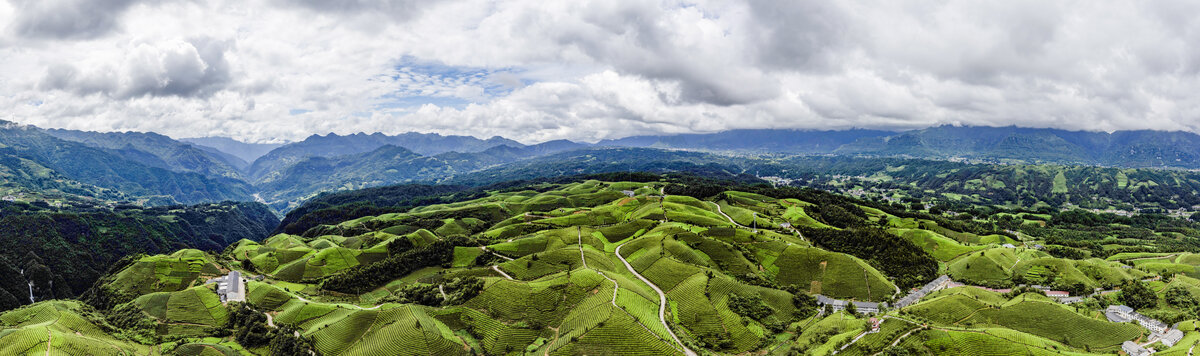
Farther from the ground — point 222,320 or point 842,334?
point 842,334

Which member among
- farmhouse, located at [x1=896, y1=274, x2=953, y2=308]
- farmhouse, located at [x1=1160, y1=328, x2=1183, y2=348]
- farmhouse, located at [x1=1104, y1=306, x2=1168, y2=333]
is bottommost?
farmhouse, located at [x1=896, y1=274, x2=953, y2=308]

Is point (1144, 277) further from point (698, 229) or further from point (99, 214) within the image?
point (99, 214)

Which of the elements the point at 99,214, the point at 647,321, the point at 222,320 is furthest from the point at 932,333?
the point at 99,214

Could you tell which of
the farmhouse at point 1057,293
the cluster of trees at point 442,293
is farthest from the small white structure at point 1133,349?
the cluster of trees at point 442,293

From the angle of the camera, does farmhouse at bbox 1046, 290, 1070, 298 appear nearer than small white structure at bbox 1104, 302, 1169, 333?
No

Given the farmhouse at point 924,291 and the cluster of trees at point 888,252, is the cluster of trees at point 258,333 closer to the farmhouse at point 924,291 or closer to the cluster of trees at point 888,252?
the farmhouse at point 924,291

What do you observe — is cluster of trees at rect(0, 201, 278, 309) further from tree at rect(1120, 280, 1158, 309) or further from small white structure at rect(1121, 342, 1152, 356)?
tree at rect(1120, 280, 1158, 309)

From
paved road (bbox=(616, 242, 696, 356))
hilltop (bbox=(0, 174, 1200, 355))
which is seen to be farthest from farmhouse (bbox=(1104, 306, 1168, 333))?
paved road (bbox=(616, 242, 696, 356))

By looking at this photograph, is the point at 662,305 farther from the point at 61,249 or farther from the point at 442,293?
the point at 61,249
